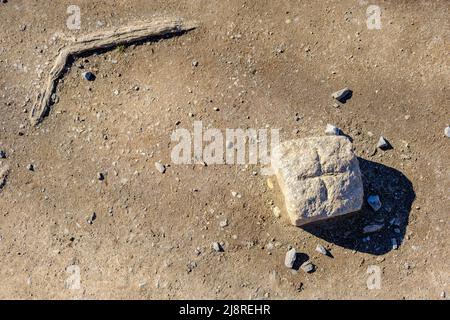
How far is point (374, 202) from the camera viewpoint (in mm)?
6242

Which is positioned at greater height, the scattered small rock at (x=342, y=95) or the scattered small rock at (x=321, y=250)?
the scattered small rock at (x=342, y=95)

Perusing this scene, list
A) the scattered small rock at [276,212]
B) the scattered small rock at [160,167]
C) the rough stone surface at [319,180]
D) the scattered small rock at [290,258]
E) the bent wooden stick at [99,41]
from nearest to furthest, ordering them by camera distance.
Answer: the rough stone surface at [319,180]
the scattered small rock at [290,258]
the scattered small rock at [276,212]
the scattered small rock at [160,167]
the bent wooden stick at [99,41]

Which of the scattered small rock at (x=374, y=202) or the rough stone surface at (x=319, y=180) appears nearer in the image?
the rough stone surface at (x=319, y=180)

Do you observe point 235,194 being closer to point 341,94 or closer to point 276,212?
point 276,212

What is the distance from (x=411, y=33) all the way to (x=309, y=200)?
279 cm

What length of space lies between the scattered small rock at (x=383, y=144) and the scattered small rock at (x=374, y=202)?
2.16 feet

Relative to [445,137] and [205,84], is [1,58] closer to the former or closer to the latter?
[205,84]

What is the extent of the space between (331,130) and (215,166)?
5.22ft

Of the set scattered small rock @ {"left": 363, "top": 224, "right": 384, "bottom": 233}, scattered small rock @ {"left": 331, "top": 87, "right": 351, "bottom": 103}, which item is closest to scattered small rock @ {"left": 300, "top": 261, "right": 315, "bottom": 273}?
scattered small rock @ {"left": 363, "top": 224, "right": 384, "bottom": 233}

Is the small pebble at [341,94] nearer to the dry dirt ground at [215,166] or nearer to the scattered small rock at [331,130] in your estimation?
the dry dirt ground at [215,166]

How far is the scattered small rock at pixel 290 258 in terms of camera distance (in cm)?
622

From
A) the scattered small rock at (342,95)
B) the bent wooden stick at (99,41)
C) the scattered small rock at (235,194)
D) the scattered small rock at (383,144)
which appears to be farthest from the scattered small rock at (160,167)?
the scattered small rock at (383,144)

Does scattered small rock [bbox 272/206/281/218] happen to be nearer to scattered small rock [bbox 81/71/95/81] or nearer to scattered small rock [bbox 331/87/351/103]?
scattered small rock [bbox 331/87/351/103]

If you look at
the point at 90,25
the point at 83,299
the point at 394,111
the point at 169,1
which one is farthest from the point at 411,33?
the point at 83,299
